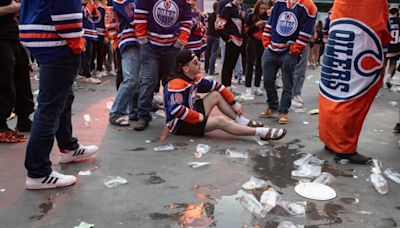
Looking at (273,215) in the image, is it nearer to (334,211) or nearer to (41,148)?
(334,211)

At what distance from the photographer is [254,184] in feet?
11.6

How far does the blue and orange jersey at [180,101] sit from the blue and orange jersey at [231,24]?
9.10 ft

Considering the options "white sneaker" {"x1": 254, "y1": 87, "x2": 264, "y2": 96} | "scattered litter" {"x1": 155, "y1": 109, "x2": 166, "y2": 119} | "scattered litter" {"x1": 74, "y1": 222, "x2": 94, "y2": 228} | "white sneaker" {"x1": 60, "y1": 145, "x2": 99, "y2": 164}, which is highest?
"white sneaker" {"x1": 60, "y1": 145, "x2": 99, "y2": 164}

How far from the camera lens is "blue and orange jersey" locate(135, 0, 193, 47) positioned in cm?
502

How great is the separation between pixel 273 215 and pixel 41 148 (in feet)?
5.63

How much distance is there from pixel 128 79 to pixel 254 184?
2.39 metres

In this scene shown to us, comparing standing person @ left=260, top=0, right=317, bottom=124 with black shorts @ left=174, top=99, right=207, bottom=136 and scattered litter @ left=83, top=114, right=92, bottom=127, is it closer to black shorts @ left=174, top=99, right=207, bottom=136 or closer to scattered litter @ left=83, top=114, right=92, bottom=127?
black shorts @ left=174, top=99, right=207, bottom=136

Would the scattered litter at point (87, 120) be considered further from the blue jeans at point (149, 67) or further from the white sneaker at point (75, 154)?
the white sneaker at point (75, 154)

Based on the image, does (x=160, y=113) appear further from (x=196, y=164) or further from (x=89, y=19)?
(x=89, y=19)

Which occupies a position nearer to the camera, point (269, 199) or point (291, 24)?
point (269, 199)

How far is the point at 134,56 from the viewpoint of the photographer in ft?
17.5

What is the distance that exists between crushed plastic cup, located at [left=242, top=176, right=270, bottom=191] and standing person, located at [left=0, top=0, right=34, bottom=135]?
2.48 meters

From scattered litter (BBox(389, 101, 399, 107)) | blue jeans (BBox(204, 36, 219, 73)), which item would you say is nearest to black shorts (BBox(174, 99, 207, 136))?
scattered litter (BBox(389, 101, 399, 107))

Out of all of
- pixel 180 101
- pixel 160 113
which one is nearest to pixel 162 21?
pixel 180 101
